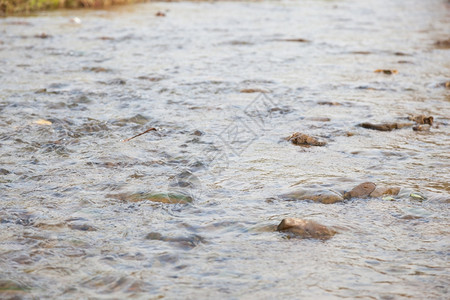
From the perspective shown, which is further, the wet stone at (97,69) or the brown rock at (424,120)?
the wet stone at (97,69)

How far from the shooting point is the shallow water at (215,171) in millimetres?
2355

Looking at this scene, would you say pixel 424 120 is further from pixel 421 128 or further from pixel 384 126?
pixel 384 126

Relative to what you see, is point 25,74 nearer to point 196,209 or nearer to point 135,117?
point 135,117

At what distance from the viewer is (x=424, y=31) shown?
10.7 m

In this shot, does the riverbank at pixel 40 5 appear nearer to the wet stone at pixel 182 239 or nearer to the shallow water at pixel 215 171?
the shallow water at pixel 215 171

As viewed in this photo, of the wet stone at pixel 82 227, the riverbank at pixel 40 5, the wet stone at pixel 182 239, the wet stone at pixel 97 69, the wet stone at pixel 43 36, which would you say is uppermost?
the riverbank at pixel 40 5

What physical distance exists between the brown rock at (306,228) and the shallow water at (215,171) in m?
0.06

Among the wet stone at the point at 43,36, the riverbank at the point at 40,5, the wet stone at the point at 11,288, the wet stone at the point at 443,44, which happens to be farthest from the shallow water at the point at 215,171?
the riverbank at the point at 40,5

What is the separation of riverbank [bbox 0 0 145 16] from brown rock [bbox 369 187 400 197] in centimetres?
1150

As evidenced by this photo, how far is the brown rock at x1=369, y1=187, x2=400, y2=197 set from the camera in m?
3.21

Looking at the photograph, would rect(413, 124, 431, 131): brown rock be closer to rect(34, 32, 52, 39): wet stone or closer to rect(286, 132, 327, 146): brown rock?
rect(286, 132, 327, 146): brown rock

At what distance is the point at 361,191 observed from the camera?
323 cm

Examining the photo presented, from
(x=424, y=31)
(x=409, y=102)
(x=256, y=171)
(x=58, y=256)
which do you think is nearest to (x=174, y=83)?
(x=409, y=102)

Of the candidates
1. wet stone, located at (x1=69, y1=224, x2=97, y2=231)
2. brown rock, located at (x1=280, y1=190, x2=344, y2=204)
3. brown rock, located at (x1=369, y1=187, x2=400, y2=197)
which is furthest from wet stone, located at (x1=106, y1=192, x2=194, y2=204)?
brown rock, located at (x1=369, y1=187, x2=400, y2=197)
